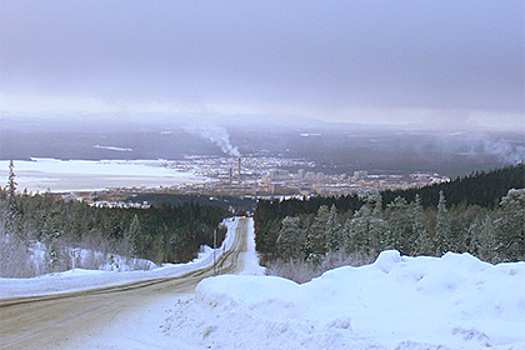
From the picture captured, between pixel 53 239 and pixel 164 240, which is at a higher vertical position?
pixel 53 239

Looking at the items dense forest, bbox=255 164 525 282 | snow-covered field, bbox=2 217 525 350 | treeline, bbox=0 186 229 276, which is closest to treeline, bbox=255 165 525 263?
dense forest, bbox=255 164 525 282

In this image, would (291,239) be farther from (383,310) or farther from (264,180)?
(264,180)

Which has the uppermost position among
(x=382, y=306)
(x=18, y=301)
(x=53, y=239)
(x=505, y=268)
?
(x=505, y=268)

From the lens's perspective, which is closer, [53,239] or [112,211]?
[53,239]

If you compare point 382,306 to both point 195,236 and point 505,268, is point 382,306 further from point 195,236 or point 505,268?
point 195,236

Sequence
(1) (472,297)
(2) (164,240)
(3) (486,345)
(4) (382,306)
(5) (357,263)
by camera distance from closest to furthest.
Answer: (3) (486,345)
(1) (472,297)
(4) (382,306)
(5) (357,263)
(2) (164,240)

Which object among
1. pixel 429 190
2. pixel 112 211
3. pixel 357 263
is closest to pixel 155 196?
pixel 112 211

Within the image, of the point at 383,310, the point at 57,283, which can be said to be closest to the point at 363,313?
the point at 383,310

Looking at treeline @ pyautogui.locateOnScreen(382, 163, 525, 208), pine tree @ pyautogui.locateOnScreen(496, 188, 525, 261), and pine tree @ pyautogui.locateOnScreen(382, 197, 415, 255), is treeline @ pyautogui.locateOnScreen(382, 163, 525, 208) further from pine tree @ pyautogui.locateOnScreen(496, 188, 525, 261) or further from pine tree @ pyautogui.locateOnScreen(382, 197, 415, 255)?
pine tree @ pyautogui.locateOnScreen(496, 188, 525, 261)
